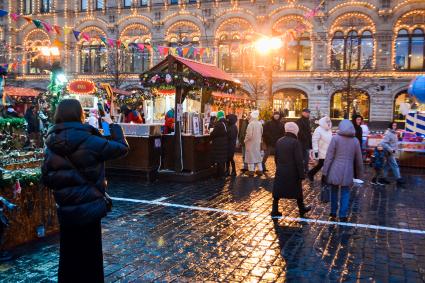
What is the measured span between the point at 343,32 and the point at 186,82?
784 inches

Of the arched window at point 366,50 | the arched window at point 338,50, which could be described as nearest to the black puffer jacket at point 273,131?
the arched window at point 366,50

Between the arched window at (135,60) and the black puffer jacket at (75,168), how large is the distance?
2981cm

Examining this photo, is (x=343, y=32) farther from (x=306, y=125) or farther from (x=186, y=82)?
(x=186, y=82)

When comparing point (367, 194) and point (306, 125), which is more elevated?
point (306, 125)

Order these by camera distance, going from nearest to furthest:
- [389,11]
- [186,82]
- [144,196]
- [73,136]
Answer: [73,136]
[144,196]
[186,82]
[389,11]

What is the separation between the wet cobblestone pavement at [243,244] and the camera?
4.96 metres

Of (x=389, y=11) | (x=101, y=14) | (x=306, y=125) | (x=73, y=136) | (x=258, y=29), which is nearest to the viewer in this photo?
(x=73, y=136)

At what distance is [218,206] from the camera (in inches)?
331

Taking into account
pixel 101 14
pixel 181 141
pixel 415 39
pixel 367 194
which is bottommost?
pixel 367 194

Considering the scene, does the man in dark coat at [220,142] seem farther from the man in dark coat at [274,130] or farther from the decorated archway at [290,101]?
the decorated archway at [290,101]

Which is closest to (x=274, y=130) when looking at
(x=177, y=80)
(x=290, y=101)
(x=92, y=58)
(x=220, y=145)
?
(x=220, y=145)

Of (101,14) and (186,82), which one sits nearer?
(186,82)

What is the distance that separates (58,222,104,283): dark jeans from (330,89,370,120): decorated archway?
1011 inches

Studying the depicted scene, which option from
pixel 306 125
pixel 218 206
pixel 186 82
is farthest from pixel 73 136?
pixel 306 125
